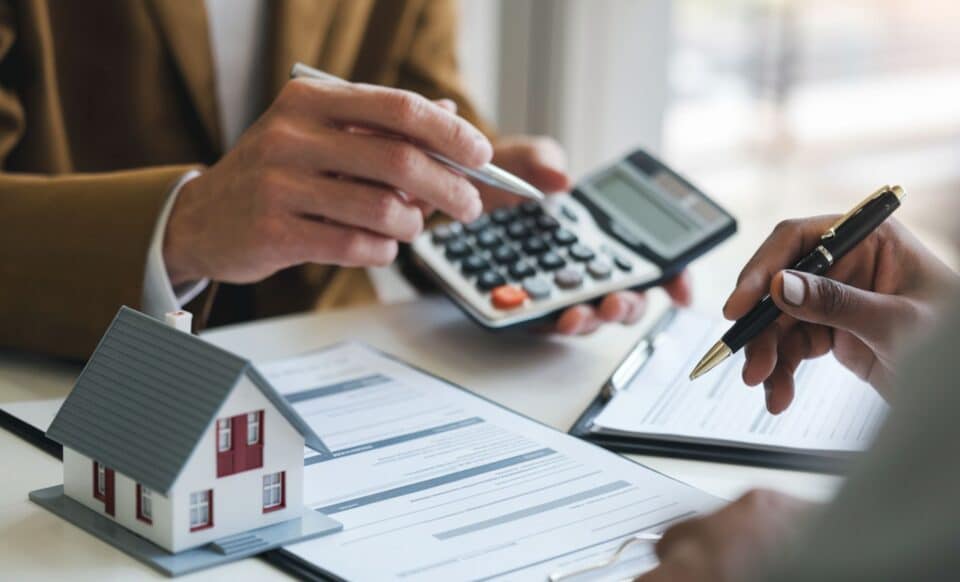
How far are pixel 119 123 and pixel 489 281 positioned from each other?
0.38 meters

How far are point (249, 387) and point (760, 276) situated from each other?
0.26 m

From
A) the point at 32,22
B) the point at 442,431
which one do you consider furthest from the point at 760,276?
the point at 32,22

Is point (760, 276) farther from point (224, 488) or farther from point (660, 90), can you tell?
point (660, 90)

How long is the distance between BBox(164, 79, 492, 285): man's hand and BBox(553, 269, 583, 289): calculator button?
92 millimetres

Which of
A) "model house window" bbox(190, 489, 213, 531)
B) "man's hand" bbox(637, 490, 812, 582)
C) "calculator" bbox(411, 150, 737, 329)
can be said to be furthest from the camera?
"calculator" bbox(411, 150, 737, 329)

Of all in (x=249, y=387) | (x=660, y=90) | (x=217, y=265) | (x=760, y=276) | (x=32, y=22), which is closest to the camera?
(x=249, y=387)

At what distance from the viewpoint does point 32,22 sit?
867mm

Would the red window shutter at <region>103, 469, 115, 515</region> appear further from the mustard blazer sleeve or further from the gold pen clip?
the gold pen clip

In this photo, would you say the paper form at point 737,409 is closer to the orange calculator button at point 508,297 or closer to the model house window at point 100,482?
the orange calculator button at point 508,297

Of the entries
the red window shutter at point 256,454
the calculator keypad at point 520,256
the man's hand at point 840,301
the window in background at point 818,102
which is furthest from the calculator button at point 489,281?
the window in background at point 818,102

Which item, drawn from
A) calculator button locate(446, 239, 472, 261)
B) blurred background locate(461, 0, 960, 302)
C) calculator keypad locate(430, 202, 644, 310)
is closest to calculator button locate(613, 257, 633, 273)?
calculator keypad locate(430, 202, 644, 310)

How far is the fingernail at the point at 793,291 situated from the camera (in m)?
0.54

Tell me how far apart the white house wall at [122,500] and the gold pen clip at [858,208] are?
13.2 inches

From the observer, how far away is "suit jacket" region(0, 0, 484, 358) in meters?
0.71
